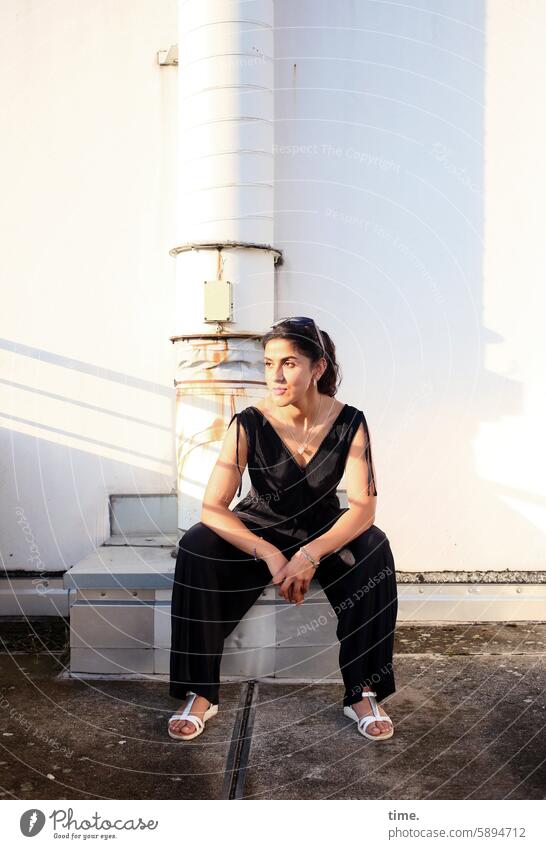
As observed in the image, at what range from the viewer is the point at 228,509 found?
2.51 m

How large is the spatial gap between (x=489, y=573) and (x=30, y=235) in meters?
2.38

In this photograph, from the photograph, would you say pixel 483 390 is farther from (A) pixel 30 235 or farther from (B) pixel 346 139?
(A) pixel 30 235

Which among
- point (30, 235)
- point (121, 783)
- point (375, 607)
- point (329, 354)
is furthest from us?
point (30, 235)

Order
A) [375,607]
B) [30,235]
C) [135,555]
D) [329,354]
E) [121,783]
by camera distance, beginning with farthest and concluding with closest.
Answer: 1. [30,235]
2. [135,555]
3. [329,354]
4. [375,607]
5. [121,783]

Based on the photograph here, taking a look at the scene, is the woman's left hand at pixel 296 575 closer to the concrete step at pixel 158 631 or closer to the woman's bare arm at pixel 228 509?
the woman's bare arm at pixel 228 509

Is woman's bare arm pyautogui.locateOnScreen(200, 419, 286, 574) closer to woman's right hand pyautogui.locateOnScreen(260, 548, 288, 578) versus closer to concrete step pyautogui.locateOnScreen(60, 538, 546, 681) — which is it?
woman's right hand pyautogui.locateOnScreen(260, 548, 288, 578)

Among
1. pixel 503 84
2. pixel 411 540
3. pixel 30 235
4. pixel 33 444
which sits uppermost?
pixel 503 84

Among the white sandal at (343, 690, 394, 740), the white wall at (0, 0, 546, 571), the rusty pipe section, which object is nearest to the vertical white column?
the rusty pipe section

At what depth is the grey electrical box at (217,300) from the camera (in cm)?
292

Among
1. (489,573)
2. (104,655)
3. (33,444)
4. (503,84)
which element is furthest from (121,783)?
(503,84)

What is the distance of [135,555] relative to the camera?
119 inches

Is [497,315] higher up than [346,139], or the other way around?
[346,139]

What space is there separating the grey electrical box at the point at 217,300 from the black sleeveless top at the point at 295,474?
48 centimetres

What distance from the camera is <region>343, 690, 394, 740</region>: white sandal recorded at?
2.25 metres
